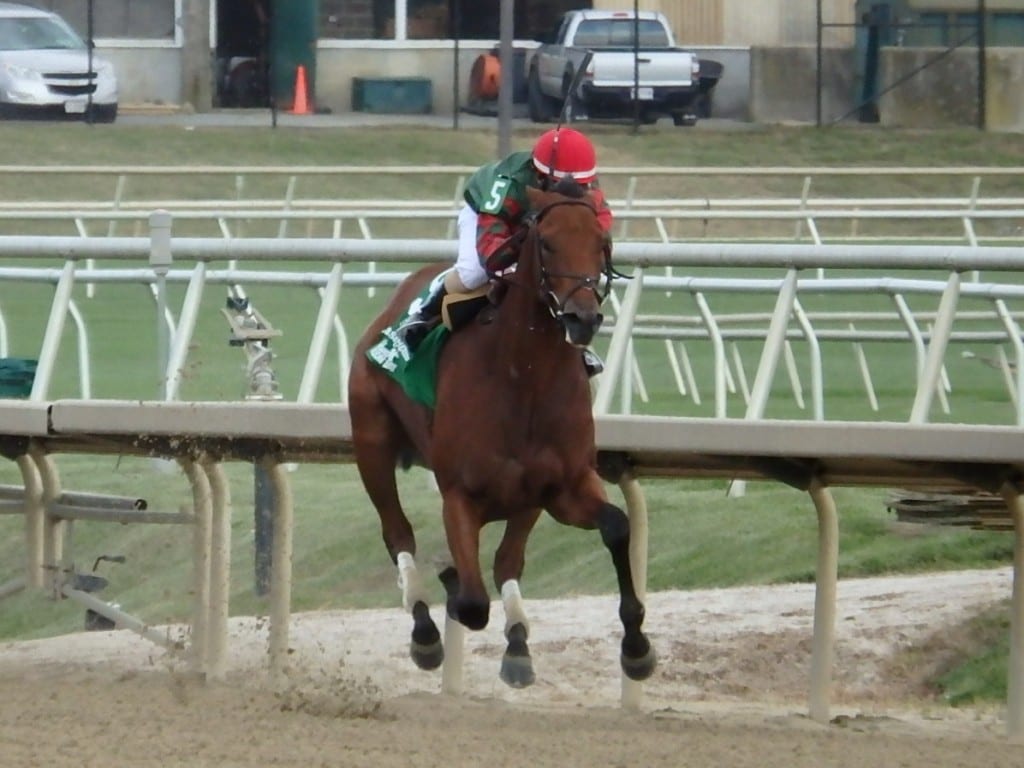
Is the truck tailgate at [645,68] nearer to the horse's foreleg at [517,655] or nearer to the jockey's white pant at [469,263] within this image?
the jockey's white pant at [469,263]

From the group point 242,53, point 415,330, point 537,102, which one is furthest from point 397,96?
point 415,330

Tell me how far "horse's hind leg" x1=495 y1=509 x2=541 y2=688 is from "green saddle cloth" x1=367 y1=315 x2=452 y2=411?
43cm

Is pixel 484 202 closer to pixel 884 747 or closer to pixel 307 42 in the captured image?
pixel 884 747

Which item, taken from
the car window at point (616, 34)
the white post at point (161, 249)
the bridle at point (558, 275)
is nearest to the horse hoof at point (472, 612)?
the bridle at point (558, 275)

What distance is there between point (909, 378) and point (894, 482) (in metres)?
5.69


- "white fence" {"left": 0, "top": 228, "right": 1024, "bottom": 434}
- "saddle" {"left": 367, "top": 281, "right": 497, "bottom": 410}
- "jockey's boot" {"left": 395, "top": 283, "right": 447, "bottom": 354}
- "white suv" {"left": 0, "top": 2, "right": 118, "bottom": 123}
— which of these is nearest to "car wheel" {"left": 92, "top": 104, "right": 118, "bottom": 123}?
"white suv" {"left": 0, "top": 2, "right": 118, "bottom": 123}

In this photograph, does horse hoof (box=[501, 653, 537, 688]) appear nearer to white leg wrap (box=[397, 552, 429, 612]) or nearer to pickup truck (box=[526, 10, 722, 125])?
white leg wrap (box=[397, 552, 429, 612])

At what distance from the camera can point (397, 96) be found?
28.1 meters

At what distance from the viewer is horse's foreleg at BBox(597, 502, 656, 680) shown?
222 inches

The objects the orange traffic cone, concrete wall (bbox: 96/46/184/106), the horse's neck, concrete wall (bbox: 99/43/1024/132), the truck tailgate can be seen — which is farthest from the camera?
concrete wall (bbox: 96/46/184/106)

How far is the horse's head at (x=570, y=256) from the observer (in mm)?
5238

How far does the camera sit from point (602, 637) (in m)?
8.02

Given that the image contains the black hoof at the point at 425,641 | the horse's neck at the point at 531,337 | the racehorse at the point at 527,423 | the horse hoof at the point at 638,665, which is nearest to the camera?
the racehorse at the point at 527,423

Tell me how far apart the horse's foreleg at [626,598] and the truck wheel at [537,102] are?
20688mm
